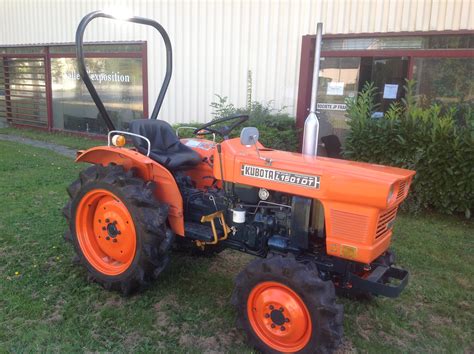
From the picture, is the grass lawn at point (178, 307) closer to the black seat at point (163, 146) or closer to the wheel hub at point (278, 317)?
the wheel hub at point (278, 317)

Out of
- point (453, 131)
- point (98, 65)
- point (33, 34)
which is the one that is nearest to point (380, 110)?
point (453, 131)

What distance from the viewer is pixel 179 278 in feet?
11.9

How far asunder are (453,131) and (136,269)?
12.8ft

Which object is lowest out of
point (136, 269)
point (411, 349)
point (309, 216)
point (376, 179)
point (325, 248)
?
point (411, 349)

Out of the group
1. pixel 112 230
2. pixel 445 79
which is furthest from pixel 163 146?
pixel 445 79

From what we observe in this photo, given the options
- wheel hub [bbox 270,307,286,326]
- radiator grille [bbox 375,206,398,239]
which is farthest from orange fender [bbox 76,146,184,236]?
radiator grille [bbox 375,206,398,239]

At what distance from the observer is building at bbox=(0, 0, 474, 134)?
6512 mm

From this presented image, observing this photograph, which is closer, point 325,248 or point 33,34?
point 325,248

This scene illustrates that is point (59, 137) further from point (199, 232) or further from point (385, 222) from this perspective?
point (385, 222)

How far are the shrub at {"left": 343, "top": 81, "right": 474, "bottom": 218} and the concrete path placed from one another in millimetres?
5663

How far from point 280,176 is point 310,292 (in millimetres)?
752

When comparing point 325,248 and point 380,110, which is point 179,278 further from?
point 380,110

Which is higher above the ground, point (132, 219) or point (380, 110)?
point (380, 110)

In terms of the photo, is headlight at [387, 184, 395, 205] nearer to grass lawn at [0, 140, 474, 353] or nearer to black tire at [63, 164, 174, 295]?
grass lawn at [0, 140, 474, 353]
